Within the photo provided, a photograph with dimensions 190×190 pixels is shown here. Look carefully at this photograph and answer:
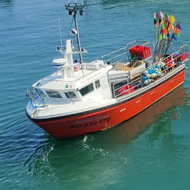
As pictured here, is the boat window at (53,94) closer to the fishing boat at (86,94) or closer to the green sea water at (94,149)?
the fishing boat at (86,94)

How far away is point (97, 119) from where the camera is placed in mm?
17281

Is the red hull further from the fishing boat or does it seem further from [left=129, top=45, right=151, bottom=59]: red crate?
[left=129, top=45, right=151, bottom=59]: red crate

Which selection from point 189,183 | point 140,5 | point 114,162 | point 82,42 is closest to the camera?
point 189,183

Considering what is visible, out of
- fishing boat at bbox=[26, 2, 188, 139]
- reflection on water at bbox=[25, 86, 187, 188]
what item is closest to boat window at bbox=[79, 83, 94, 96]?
fishing boat at bbox=[26, 2, 188, 139]

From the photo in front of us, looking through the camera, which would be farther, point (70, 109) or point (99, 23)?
point (99, 23)

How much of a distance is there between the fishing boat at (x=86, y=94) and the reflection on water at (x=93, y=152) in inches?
19.7

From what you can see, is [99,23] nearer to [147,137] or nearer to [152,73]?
[152,73]

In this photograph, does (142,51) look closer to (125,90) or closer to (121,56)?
(121,56)

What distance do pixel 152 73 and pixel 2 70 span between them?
15003 millimetres

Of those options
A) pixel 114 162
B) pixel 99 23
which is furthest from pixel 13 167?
pixel 99 23

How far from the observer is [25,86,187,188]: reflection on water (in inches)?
598

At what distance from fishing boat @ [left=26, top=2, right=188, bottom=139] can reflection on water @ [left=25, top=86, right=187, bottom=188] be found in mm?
501

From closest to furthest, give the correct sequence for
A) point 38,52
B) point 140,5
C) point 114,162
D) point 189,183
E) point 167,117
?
point 189,183, point 114,162, point 167,117, point 38,52, point 140,5

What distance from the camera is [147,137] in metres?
17.8
